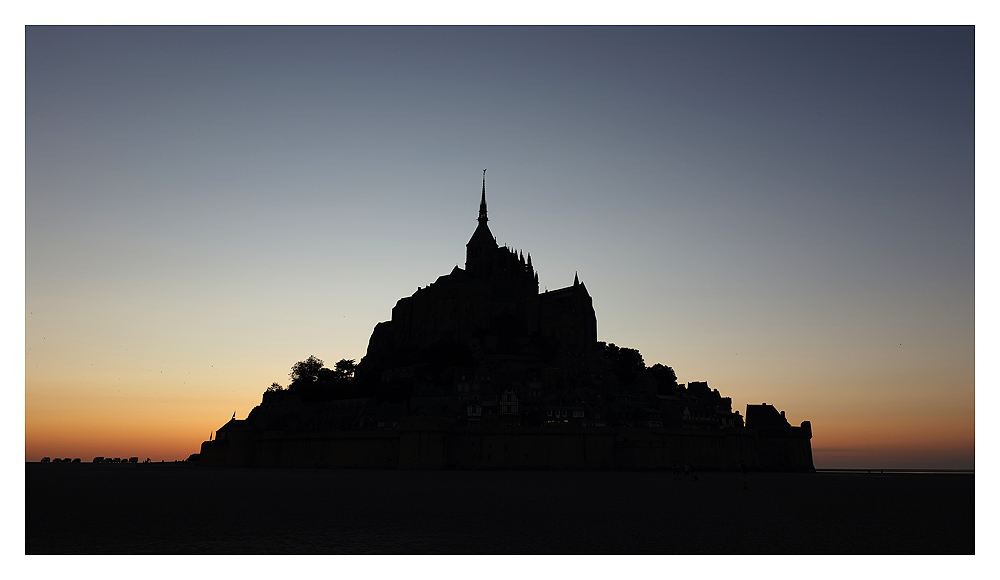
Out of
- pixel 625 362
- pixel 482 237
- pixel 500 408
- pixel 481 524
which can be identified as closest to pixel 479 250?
pixel 482 237

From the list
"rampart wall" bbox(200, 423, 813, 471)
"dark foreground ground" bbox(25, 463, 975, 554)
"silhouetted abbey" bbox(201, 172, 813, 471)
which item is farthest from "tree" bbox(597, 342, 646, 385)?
"dark foreground ground" bbox(25, 463, 975, 554)

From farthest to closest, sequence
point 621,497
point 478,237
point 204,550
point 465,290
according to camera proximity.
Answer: point 478,237
point 465,290
point 621,497
point 204,550

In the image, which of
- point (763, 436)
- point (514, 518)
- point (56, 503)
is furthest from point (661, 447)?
point (56, 503)

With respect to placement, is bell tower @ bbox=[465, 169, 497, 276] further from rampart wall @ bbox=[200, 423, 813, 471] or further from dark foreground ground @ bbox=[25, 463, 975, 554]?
dark foreground ground @ bbox=[25, 463, 975, 554]

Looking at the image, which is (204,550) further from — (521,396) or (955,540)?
(521,396)

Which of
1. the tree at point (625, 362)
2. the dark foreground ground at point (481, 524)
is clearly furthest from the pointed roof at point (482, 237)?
the dark foreground ground at point (481, 524)

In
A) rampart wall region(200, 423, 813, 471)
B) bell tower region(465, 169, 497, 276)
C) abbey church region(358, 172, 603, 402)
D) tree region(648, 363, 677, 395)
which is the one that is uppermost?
bell tower region(465, 169, 497, 276)

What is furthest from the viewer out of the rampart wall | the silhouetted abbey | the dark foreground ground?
the silhouetted abbey

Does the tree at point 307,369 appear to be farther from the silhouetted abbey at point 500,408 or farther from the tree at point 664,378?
the tree at point 664,378

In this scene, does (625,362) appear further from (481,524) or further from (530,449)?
(481,524)
